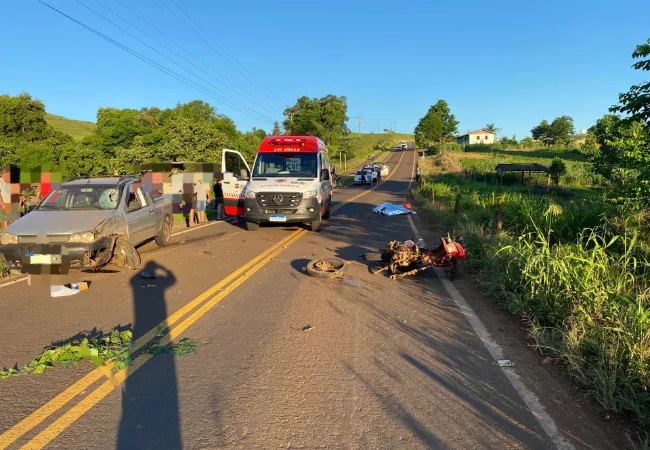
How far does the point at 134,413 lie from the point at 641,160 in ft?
32.5

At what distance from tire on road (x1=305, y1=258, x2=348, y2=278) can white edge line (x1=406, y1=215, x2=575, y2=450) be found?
1925 millimetres

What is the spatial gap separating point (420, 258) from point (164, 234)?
627 centimetres

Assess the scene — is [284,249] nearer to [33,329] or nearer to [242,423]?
[33,329]

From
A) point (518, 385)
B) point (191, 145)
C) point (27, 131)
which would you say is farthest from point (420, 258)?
point (27, 131)

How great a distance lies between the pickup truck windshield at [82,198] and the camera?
27.2ft

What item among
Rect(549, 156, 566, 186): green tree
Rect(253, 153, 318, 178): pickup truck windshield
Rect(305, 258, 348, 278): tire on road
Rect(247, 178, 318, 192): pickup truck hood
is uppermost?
Rect(549, 156, 566, 186): green tree

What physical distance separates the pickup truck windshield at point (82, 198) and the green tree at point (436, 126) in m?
119

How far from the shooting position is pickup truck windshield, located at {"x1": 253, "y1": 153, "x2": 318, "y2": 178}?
13.1 m

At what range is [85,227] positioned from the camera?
718cm

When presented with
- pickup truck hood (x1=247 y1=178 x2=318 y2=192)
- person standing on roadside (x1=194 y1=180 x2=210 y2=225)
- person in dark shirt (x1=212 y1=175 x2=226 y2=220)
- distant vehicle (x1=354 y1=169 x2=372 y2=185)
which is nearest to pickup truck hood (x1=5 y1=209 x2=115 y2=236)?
pickup truck hood (x1=247 y1=178 x2=318 y2=192)

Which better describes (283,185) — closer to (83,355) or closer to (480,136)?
(83,355)

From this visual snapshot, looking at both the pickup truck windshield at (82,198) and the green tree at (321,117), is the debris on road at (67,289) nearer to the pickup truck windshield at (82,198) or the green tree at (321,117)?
the pickup truck windshield at (82,198)

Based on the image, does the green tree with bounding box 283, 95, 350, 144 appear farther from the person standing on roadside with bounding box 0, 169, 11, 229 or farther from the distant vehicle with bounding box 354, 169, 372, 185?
the person standing on roadside with bounding box 0, 169, 11, 229

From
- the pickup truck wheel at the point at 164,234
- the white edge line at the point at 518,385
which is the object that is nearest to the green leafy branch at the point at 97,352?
the white edge line at the point at 518,385
